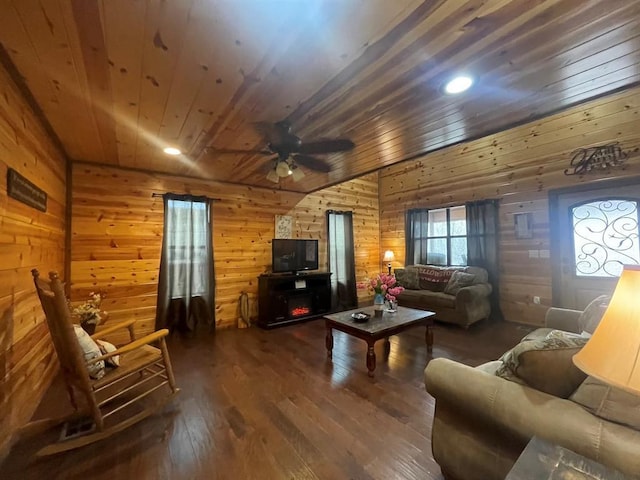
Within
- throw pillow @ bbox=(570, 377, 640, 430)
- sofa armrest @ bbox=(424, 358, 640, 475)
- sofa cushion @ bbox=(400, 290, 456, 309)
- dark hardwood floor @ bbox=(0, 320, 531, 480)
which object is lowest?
dark hardwood floor @ bbox=(0, 320, 531, 480)

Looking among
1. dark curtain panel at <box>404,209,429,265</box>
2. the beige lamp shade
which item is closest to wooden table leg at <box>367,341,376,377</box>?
the beige lamp shade

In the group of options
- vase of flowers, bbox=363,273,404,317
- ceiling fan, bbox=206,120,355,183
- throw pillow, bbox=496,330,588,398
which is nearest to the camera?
throw pillow, bbox=496,330,588,398

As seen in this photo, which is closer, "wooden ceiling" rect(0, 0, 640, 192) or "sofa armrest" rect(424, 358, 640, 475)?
"sofa armrest" rect(424, 358, 640, 475)

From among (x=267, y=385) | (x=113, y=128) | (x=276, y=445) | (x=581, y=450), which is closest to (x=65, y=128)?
(x=113, y=128)

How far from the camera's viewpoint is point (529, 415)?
1123 millimetres

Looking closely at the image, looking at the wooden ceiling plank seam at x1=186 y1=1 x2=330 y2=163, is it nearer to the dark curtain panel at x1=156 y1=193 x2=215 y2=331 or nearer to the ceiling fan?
the ceiling fan

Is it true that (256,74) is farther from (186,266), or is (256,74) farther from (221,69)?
(186,266)

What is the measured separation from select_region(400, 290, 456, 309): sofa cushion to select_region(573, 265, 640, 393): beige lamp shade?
3.59 meters

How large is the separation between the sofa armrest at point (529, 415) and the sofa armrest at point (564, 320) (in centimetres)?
172

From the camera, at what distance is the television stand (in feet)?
14.4

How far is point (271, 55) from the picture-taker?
4.86 ft

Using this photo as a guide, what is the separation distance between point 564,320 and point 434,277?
7.88 feet

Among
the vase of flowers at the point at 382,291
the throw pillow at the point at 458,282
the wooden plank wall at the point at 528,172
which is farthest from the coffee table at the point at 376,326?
the wooden plank wall at the point at 528,172

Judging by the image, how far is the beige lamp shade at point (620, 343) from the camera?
747 mm
